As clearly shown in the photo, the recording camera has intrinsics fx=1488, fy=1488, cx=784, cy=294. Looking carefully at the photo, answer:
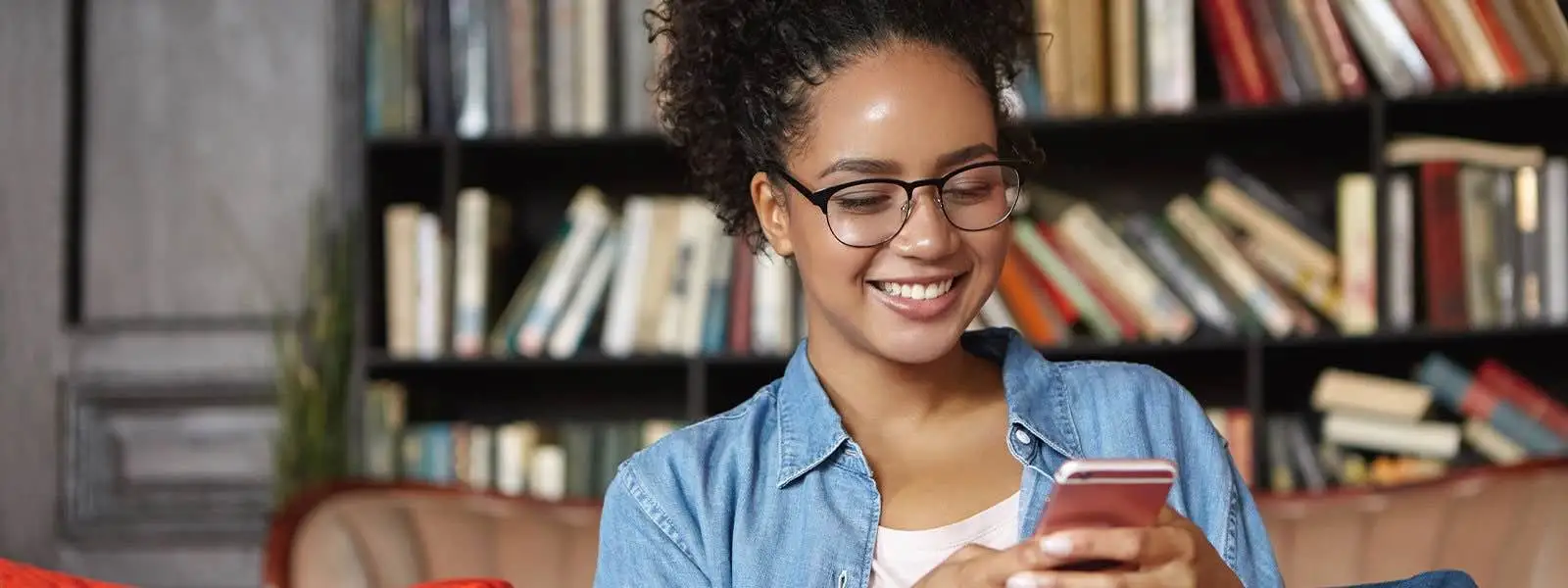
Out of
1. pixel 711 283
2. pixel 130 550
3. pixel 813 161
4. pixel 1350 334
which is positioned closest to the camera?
pixel 813 161

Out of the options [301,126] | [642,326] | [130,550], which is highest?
[301,126]

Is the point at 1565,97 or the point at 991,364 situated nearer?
the point at 991,364

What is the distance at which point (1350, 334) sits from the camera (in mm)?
2383

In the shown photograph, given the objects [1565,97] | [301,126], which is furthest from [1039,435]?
[301,126]

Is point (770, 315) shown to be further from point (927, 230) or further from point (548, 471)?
point (927, 230)

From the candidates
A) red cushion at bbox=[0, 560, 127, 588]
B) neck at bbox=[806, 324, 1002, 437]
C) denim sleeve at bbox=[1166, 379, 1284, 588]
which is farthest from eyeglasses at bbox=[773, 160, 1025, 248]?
red cushion at bbox=[0, 560, 127, 588]

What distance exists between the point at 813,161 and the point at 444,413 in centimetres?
177

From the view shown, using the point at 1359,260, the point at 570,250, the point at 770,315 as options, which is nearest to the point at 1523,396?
the point at 1359,260

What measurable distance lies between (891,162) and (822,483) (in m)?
0.30

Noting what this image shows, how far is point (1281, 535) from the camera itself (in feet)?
5.84

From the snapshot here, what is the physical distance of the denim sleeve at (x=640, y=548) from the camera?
1.25 metres

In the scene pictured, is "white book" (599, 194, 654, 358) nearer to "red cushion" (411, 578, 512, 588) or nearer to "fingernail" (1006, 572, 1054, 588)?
"red cushion" (411, 578, 512, 588)

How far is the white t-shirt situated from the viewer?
125cm

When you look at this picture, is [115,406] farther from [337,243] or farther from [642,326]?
[642,326]
